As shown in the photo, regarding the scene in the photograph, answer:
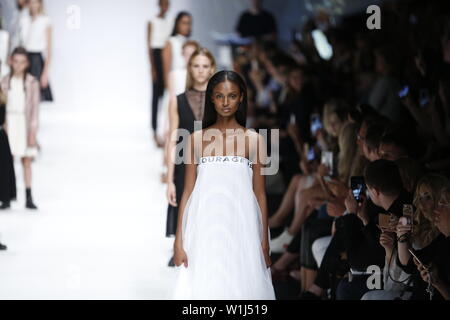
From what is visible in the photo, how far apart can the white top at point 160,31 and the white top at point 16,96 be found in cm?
89

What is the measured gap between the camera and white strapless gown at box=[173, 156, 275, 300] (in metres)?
3.00

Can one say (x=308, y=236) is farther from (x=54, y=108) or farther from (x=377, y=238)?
(x=54, y=108)

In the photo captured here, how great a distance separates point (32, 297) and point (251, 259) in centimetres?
116

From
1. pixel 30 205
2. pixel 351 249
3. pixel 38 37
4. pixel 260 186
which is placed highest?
pixel 38 37

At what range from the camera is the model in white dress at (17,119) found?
4195 millimetres

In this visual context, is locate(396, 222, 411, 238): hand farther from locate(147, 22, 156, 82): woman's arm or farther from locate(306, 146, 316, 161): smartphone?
locate(147, 22, 156, 82): woman's arm

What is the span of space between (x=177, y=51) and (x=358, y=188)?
5.20 ft

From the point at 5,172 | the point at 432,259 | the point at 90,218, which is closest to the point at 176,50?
the point at 90,218

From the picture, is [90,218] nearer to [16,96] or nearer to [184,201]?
[16,96]

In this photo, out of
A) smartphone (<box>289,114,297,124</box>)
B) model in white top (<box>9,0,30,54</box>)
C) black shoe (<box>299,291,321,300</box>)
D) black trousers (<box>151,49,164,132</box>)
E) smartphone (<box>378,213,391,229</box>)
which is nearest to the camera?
smartphone (<box>378,213,391,229</box>)

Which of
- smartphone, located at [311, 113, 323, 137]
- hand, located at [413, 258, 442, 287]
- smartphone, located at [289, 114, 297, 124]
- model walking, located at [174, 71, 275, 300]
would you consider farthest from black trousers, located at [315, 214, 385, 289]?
smartphone, located at [289, 114, 297, 124]

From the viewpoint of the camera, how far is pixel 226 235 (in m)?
3.00

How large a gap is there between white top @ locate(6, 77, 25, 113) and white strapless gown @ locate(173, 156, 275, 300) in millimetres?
1512

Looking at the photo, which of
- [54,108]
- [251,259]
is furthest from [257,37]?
[251,259]
